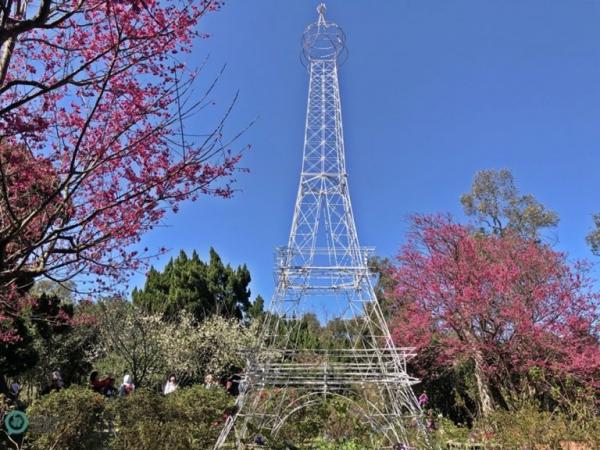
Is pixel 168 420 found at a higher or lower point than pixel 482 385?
lower

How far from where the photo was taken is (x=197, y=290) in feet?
59.5

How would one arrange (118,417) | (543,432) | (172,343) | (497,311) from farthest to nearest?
(172,343) < (497,311) < (118,417) < (543,432)

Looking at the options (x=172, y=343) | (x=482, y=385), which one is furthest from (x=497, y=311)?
(x=172, y=343)

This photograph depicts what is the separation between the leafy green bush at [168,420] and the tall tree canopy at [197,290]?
10444 millimetres

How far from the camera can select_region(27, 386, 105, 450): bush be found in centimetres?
490

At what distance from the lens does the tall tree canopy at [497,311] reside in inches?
305

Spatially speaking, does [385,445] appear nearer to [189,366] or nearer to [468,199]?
[189,366]

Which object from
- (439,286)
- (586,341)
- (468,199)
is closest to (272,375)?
(439,286)

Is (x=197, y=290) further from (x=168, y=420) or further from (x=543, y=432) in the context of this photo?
(x=543, y=432)

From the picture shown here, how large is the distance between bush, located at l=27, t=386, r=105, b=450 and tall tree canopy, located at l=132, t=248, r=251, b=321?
34.3ft

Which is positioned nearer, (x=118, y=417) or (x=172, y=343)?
(x=118, y=417)

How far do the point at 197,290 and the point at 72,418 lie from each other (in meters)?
12.9

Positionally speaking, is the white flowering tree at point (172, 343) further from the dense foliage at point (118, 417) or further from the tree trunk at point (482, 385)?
the tree trunk at point (482, 385)

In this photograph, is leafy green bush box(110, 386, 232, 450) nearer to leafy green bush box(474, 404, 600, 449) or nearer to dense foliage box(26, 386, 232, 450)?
dense foliage box(26, 386, 232, 450)
